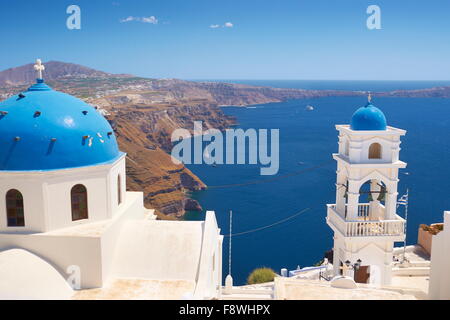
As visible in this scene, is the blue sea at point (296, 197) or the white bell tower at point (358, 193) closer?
the white bell tower at point (358, 193)

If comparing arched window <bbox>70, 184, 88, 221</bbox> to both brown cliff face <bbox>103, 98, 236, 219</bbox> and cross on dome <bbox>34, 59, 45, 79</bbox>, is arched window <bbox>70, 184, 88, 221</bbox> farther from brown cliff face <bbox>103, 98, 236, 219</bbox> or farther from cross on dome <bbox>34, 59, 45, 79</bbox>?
brown cliff face <bbox>103, 98, 236, 219</bbox>

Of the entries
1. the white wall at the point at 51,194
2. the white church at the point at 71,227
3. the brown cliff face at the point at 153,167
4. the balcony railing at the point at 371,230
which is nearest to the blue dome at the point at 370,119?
the balcony railing at the point at 371,230

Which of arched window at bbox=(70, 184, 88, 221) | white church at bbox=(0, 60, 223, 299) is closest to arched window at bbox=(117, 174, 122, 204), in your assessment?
white church at bbox=(0, 60, 223, 299)

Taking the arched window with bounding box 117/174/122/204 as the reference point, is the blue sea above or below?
below

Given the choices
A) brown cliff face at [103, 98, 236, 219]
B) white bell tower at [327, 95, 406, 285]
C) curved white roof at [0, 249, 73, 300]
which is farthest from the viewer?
brown cliff face at [103, 98, 236, 219]

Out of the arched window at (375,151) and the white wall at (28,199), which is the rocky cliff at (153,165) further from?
the white wall at (28,199)
